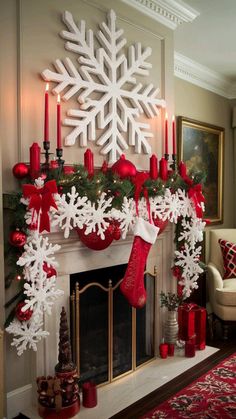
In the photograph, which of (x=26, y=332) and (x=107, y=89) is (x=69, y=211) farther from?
(x=107, y=89)

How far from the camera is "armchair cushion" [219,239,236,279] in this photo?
12.2 ft

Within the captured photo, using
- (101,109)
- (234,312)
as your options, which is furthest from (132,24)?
(234,312)

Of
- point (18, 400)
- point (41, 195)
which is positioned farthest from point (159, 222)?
point (18, 400)

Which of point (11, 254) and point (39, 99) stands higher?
point (39, 99)

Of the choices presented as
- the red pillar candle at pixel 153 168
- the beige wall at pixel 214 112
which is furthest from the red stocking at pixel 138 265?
the beige wall at pixel 214 112

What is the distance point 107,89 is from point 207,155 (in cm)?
204

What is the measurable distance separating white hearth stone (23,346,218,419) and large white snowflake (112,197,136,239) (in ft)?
3.17

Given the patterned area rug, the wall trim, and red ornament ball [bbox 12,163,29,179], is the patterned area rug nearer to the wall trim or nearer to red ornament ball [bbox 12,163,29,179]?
the wall trim

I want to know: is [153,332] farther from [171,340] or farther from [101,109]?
[101,109]

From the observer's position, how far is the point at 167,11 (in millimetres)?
2814

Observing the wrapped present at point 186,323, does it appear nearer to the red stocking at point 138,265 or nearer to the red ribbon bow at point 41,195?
the red stocking at point 138,265

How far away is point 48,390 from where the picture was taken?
2068 mm

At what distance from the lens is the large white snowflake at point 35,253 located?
1948 millimetres

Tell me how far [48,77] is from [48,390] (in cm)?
167
